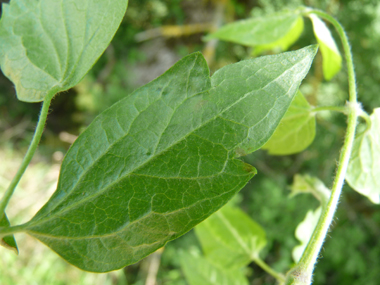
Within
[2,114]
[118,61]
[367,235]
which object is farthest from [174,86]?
[2,114]

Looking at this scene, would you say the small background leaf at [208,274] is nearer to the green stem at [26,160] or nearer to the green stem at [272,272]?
the green stem at [272,272]

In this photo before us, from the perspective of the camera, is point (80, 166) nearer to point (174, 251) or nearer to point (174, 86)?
point (174, 86)

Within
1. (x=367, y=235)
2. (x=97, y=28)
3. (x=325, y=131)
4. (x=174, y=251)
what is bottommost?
(x=367, y=235)

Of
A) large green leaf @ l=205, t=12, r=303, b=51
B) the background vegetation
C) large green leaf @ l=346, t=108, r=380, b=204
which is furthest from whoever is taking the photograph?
the background vegetation

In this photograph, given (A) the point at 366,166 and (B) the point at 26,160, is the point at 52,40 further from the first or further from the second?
(A) the point at 366,166

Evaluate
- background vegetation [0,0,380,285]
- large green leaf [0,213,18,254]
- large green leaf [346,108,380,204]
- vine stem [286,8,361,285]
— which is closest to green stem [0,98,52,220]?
large green leaf [0,213,18,254]

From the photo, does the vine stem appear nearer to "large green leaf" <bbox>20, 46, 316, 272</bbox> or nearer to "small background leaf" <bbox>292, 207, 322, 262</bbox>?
"large green leaf" <bbox>20, 46, 316, 272</bbox>
